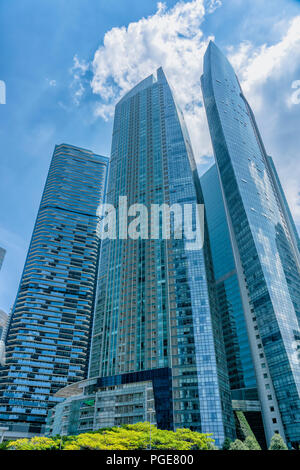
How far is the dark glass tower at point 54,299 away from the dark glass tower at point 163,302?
1925 inches

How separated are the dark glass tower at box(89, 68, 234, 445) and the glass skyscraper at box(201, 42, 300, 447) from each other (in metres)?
17.0

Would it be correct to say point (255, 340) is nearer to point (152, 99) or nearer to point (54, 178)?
point (152, 99)

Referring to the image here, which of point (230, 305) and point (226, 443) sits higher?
point (230, 305)

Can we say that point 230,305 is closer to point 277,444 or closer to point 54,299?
point 277,444

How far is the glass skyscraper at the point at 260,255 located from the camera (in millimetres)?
87688

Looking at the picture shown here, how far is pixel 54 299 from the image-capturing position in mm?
152375

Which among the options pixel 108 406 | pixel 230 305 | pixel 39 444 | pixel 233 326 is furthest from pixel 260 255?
pixel 39 444

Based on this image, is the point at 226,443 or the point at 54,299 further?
the point at 54,299

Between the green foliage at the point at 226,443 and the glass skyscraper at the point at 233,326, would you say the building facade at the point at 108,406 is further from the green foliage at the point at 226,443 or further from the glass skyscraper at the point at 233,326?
the glass skyscraper at the point at 233,326

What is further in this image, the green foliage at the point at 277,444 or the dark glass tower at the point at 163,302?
the dark glass tower at the point at 163,302

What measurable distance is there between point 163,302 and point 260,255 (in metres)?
36.2

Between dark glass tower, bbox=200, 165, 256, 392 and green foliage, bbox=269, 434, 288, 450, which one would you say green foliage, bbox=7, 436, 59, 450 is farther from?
dark glass tower, bbox=200, 165, 256, 392

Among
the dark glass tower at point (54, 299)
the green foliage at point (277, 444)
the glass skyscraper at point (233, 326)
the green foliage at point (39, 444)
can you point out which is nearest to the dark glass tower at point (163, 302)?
the glass skyscraper at point (233, 326)
